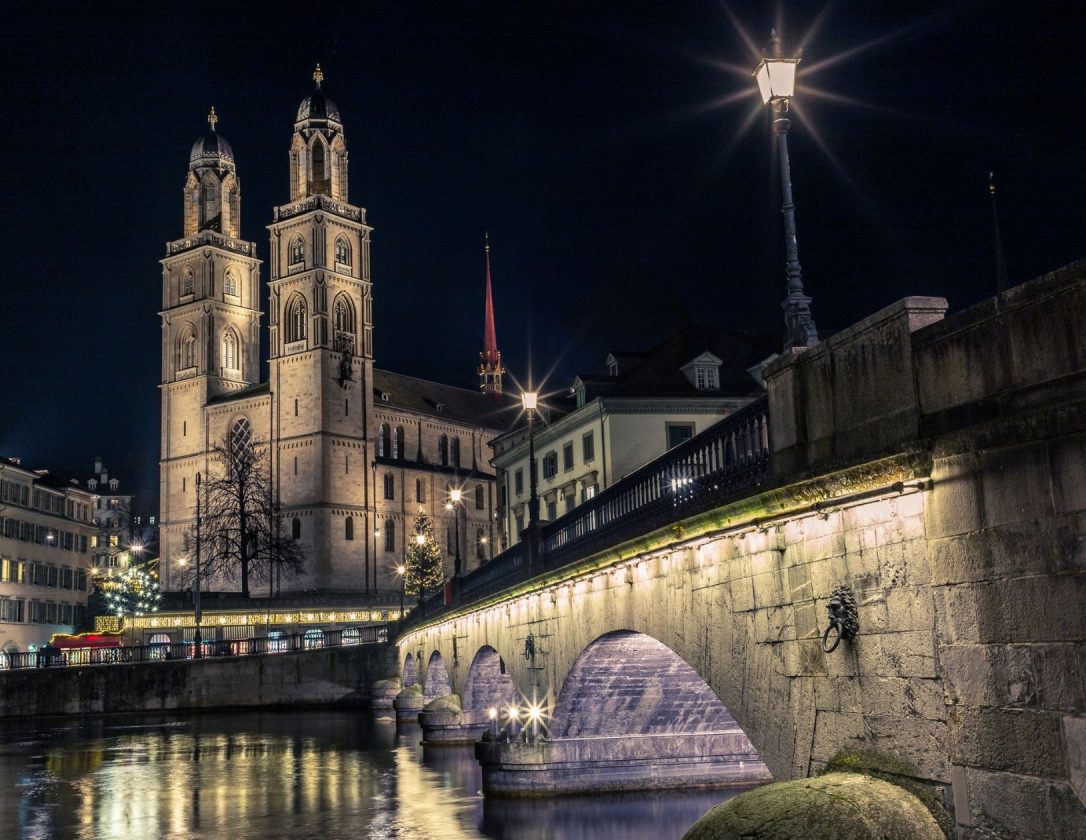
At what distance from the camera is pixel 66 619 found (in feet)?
333

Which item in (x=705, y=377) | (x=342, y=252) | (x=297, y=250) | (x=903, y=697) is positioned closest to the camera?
(x=903, y=697)

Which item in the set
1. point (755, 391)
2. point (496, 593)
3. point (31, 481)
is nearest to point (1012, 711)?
point (496, 593)

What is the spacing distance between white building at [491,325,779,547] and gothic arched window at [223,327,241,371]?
6583cm

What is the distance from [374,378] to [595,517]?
107 meters

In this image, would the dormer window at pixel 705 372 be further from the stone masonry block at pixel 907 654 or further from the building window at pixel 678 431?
the stone masonry block at pixel 907 654

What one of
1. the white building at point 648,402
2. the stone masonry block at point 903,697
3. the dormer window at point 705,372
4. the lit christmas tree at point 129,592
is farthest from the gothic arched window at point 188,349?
the stone masonry block at point 903,697

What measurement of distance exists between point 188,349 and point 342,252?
18964 mm

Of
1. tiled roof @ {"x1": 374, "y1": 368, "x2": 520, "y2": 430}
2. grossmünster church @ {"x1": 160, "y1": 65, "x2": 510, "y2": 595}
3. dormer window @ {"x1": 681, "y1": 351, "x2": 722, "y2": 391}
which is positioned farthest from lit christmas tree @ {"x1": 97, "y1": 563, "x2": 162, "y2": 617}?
dormer window @ {"x1": 681, "y1": 351, "x2": 722, "y2": 391}

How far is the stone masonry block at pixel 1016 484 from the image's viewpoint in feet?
28.2

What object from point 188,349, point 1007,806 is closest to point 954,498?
point 1007,806

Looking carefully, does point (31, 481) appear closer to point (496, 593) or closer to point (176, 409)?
point (176, 409)

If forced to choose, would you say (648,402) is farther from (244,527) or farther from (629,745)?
(244,527)

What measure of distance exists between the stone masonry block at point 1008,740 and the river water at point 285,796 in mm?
12967

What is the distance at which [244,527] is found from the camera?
333 feet
